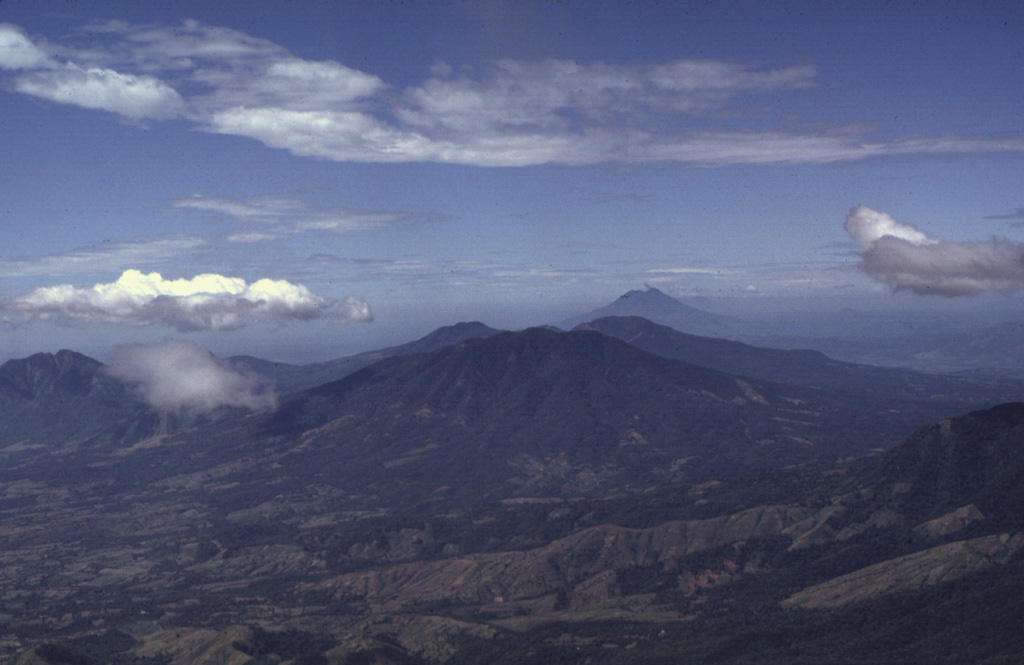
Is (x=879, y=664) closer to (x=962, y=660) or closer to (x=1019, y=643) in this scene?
(x=962, y=660)

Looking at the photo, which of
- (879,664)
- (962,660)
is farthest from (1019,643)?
(879,664)
